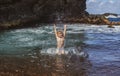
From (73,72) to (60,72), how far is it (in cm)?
59

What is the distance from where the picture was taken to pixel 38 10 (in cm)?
5647

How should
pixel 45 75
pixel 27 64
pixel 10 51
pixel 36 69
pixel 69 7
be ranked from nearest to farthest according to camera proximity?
pixel 45 75 < pixel 36 69 < pixel 27 64 < pixel 10 51 < pixel 69 7

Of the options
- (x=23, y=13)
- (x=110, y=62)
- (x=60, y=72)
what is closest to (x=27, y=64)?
(x=60, y=72)

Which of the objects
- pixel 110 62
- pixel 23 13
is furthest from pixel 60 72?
pixel 23 13

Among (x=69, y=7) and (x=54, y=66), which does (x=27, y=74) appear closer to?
(x=54, y=66)

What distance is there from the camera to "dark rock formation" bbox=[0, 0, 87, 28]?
44475mm

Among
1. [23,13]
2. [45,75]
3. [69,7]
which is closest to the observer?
[45,75]

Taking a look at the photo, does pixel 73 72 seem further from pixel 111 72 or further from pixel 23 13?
pixel 23 13

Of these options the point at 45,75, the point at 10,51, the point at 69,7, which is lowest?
the point at 69,7

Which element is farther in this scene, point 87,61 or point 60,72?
point 87,61

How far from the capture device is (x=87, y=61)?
1703 centimetres

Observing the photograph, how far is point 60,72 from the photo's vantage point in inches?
554

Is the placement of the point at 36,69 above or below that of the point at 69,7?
above

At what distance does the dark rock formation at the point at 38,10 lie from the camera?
44475 millimetres
